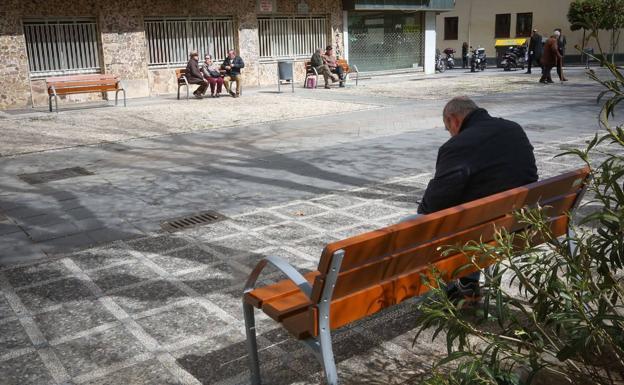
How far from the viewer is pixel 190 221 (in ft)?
20.5

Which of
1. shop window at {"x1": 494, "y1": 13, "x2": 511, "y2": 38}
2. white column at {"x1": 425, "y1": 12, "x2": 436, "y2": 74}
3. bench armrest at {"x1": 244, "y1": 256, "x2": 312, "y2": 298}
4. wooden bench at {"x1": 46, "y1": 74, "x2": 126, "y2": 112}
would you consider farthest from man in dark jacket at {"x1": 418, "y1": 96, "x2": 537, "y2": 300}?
shop window at {"x1": 494, "y1": 13, "x2": 511, "y2": 38}

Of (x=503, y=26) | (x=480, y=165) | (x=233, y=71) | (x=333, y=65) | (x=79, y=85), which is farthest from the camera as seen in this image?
(x=503, y=26)

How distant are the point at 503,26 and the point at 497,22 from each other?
45 cm

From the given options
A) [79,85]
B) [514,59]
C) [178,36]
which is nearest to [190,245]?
[79,85]

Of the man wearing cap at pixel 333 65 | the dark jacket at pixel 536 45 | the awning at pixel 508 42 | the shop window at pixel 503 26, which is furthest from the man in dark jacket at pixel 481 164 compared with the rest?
the shop window at pixel 503 26

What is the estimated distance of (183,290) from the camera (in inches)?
179

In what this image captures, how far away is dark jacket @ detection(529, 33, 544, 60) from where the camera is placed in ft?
80.0

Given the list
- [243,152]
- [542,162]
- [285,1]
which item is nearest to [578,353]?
[542,162]

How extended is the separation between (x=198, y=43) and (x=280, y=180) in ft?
47.9

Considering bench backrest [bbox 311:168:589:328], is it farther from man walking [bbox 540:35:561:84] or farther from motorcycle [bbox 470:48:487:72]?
motorcycle [bbox 470:48:487:72]

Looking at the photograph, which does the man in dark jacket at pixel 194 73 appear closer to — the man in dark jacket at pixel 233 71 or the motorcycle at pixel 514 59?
the man in dark jacket at pixel 233 71

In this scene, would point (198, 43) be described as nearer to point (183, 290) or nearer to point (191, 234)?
point (191, 234)

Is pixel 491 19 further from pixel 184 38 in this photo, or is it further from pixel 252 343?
pixel 252 343

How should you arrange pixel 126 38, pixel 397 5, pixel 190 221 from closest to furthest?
pixel 190 221, pixel 126 38, pixel 397 5
